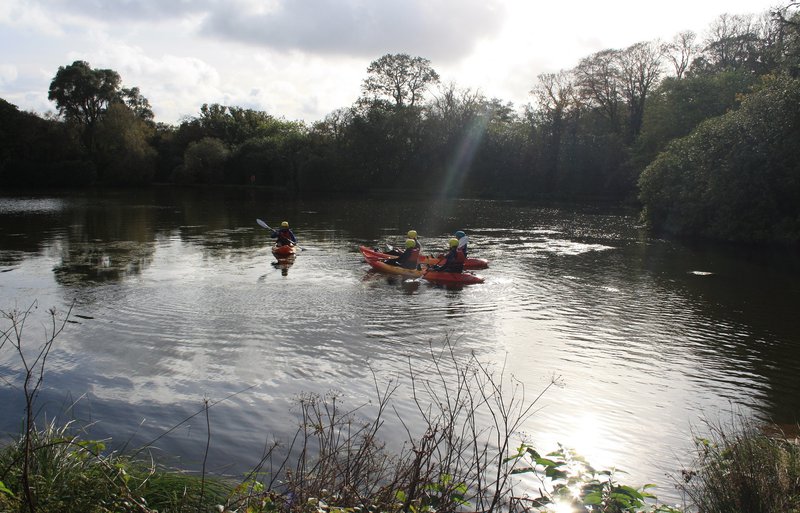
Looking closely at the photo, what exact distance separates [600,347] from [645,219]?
25.0 metres

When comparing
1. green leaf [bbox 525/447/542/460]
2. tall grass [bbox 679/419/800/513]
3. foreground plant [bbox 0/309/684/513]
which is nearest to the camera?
foreground plant [bbox 0/309/684/513]

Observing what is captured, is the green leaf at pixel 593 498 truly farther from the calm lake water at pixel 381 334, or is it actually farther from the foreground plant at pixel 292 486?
the calm lake water at pixel 381 334

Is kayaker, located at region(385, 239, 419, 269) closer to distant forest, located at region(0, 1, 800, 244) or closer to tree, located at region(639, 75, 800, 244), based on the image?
tree, located at region(639, 75, 800, 244)

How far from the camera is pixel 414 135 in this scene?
208 feet

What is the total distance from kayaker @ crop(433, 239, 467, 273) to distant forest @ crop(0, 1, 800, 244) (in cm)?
2990

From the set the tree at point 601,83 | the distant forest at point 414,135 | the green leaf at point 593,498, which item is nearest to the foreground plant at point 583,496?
the green leaf at point 593,498

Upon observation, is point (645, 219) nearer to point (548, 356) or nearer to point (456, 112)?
point (548, 356)

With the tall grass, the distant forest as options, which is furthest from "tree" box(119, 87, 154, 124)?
the tall grass

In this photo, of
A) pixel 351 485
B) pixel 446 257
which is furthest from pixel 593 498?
pixel 446 257

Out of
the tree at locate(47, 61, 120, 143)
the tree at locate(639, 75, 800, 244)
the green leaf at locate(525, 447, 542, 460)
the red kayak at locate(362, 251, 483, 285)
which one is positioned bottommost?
the red kayak at locate(362, 251, 483, 285)

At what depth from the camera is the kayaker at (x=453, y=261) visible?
18.1 meters

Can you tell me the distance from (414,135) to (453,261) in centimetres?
4699

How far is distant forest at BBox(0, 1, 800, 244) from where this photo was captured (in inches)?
1907

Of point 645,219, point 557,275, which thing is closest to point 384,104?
point 645,219
